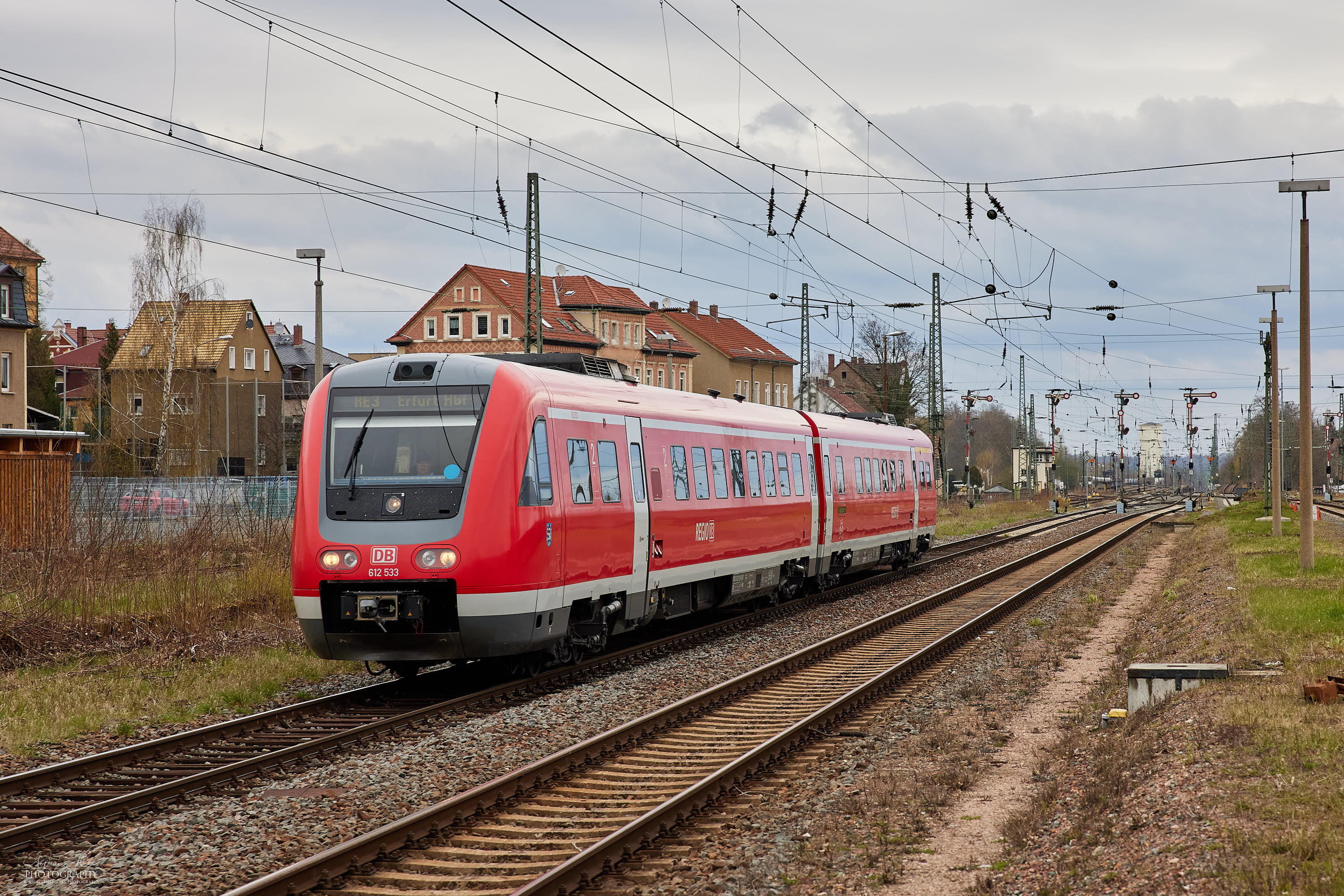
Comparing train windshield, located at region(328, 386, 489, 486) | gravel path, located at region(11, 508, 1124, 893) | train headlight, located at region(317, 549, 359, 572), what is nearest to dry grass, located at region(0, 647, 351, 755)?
train headlight, located at region(317, 549, 359, 572)

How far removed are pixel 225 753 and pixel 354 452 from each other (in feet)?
11.1

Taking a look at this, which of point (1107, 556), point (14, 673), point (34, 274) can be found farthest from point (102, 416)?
point (14, 673)

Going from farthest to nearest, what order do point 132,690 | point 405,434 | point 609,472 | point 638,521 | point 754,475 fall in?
point 754,475, point 638,521, point 609,472, point 132,690, point 405,434

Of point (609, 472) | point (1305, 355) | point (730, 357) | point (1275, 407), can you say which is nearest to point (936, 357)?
point (1275, 407)

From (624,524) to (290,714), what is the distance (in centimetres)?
467

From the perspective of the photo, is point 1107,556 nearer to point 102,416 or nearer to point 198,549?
point 198,549

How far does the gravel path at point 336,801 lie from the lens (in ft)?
23.4

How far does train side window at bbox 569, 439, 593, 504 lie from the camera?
1370cm

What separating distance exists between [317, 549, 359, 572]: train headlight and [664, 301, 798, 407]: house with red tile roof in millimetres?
78598

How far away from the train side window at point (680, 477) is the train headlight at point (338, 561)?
17.6 feet

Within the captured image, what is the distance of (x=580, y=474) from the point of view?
13906 millimetres

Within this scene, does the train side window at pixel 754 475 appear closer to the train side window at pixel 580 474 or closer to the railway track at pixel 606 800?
the railway track at pixel 606 800

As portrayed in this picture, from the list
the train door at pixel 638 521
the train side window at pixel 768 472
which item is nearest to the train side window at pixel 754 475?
the train side window at pixel 768 472

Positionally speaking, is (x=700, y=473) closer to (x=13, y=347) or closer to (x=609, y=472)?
(x=609, y=472)
